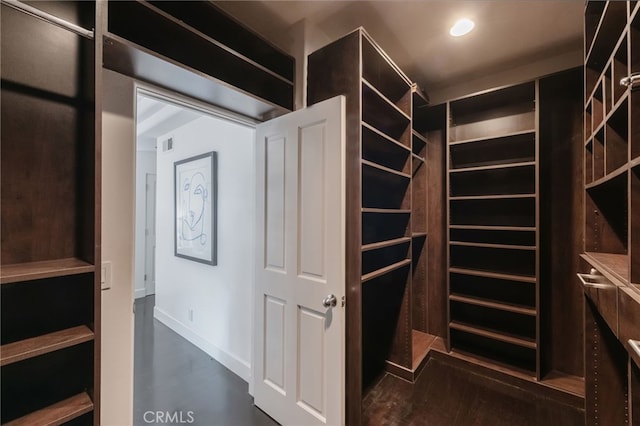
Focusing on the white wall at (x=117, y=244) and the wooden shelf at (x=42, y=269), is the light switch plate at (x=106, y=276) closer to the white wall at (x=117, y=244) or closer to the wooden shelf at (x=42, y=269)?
the white wall at (x=117, y=244)

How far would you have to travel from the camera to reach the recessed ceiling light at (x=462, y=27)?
1.88 meters

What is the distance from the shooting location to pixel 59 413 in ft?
3.02

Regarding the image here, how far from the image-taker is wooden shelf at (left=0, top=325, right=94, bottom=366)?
827mm

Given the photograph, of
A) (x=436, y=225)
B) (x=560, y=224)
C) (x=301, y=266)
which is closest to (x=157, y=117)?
(x=301, y=266)

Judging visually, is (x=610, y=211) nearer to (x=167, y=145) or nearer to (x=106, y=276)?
(x=106, y=276)

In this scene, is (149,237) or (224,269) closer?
(224,269)

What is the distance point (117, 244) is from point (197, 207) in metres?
1.68

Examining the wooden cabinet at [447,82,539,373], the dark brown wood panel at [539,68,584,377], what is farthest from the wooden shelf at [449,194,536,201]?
the dark brown wood panel at [539,68,584,377]

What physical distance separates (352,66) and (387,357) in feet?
7.92

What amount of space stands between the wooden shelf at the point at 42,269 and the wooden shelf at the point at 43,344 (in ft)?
0.75

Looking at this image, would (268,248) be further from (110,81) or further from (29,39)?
(29,39)

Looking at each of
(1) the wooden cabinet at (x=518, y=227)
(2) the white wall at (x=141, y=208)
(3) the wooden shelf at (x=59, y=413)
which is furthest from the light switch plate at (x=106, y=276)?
(2) the white wall at (x=141, y=208)

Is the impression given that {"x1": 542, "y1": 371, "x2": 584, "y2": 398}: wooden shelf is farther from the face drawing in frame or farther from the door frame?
the face drawing in frame

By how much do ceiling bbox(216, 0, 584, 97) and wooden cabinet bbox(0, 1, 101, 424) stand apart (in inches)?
41.7
